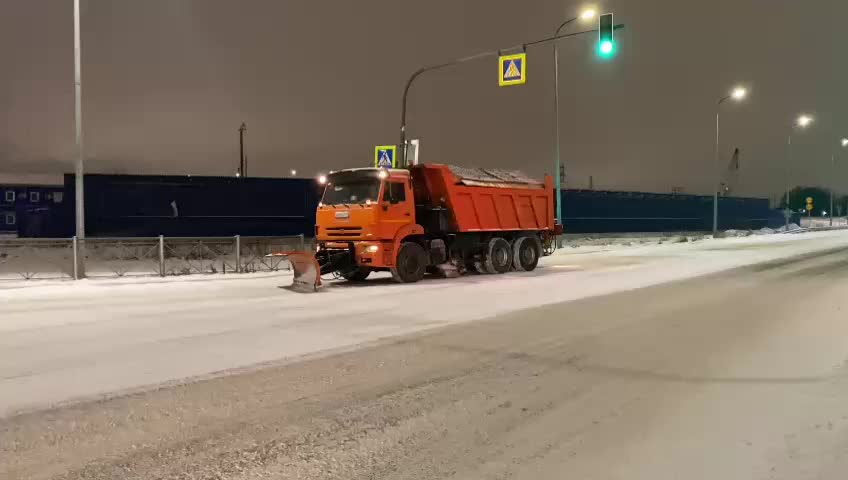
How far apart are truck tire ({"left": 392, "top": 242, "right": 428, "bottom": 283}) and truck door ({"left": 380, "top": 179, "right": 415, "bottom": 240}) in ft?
2.09

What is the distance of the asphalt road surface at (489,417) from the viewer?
4176 millimetres

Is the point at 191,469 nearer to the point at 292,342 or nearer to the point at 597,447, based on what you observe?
the point at 597,447

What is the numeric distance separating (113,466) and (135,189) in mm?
26556

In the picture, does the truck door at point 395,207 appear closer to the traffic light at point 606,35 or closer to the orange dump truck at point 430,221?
the orange dump truck at point 430,221

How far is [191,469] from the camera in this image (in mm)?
4105

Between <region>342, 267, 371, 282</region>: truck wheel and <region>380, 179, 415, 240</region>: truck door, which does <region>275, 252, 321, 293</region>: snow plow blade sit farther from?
<region>380, 179, 415, 240</region>: truck door

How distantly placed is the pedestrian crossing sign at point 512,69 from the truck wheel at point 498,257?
4.88 metres

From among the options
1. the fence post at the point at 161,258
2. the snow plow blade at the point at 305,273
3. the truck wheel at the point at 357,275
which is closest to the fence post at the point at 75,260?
the fence post at the point at 161,258

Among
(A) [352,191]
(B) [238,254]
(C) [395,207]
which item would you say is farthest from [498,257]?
(B) [238,254]

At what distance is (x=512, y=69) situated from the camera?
18969 millimetres

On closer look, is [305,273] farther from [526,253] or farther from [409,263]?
[526,253]

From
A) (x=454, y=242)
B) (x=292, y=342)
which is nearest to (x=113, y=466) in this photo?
(x=292, y=342)

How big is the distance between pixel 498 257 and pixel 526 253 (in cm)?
139

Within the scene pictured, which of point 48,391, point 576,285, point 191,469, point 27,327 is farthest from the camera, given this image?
point 576,285
